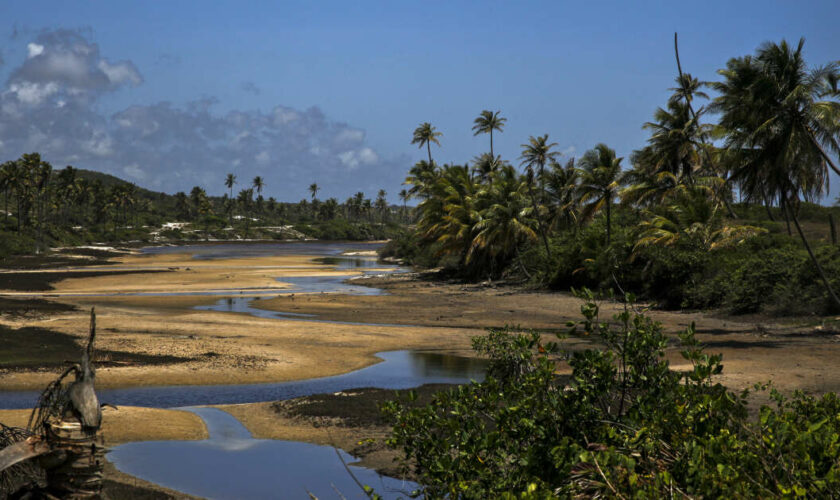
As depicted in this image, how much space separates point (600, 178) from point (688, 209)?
25.0 feet

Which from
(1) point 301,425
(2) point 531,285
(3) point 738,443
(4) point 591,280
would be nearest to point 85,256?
(2) point 531,285

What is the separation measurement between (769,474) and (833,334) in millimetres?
20372

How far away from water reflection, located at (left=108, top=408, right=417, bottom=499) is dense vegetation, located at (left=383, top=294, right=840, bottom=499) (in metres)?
4.86

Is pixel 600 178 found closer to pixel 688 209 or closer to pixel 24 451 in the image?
pixel 688 209

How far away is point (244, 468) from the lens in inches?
448

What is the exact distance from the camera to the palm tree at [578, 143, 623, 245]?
Answer: 39406 millimetres

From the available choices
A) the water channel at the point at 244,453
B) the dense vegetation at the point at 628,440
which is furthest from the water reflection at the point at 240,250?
the dense vegetation at the point at 628,440

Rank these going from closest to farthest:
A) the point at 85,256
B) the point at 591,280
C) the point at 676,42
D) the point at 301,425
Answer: the point at 301,425, the point at 676,42, the point at 591,280, the point at 85,256

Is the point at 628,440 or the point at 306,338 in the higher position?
the point at 628,440

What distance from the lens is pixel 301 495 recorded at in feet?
34.2

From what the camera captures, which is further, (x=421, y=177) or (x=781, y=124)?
(x=421, y=177)

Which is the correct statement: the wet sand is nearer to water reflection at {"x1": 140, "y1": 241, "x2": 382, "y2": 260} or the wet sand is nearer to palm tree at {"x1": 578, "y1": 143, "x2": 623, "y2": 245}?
palm tree at {"x1": 578, "y1": 143, "x2": 623, "y2": 245}

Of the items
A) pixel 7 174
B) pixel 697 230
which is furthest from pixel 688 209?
pixel 7 174

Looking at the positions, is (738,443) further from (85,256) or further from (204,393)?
(85,256)
